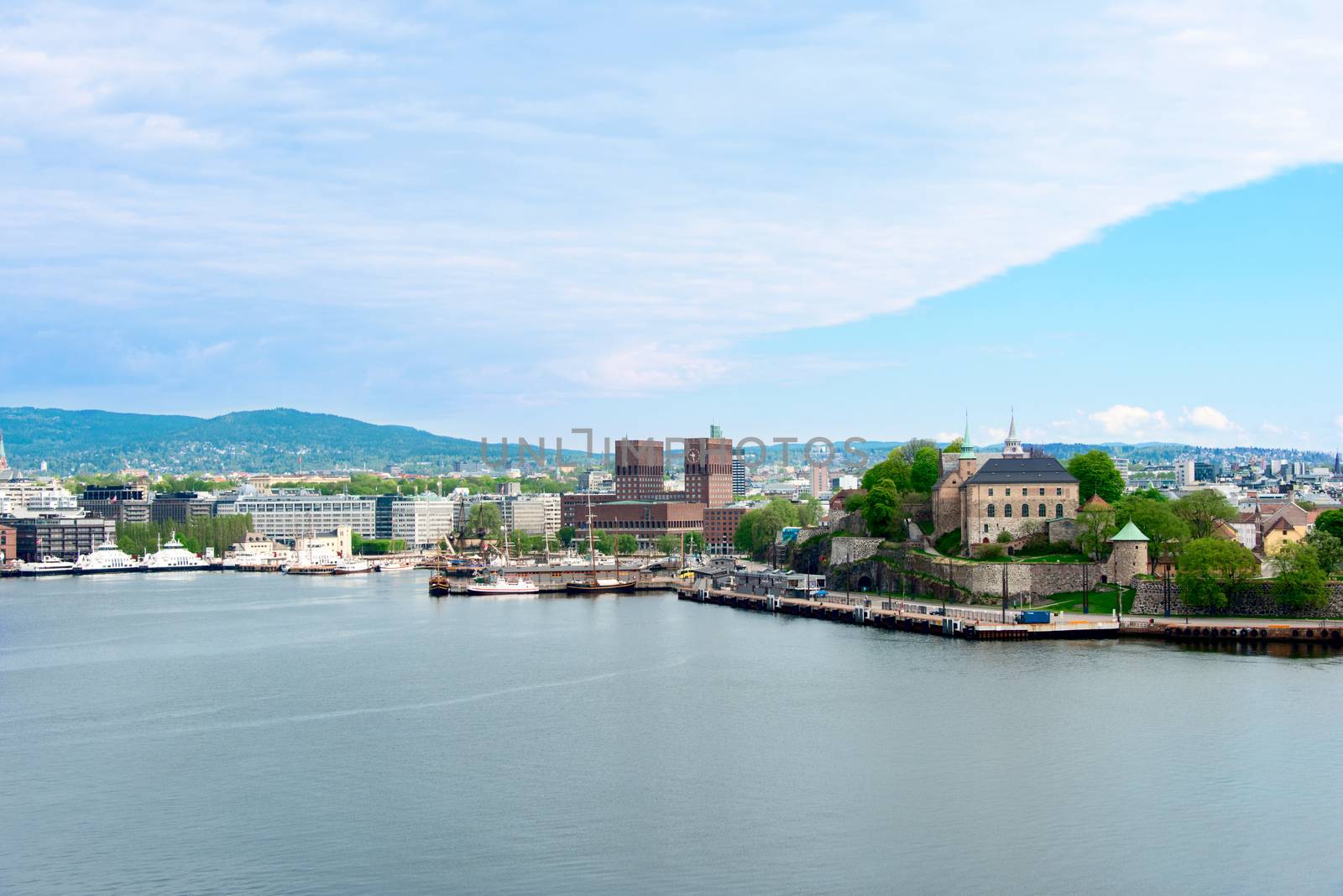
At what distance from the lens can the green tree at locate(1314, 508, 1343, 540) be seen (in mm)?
61781

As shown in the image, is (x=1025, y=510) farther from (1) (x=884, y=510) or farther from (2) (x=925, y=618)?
(1) (x=884, y=510)

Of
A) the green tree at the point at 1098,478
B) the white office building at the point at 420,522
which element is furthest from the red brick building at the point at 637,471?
the green tree at the point at 1098,478

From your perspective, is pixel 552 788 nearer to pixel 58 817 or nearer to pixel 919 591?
pixel 58 817

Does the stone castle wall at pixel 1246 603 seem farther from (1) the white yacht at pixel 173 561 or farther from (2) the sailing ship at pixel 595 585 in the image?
(1) the white yacht at pixel 173 561

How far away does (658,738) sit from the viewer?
3788 centimetres

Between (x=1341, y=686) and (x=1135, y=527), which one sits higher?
(x=1135, y=527)

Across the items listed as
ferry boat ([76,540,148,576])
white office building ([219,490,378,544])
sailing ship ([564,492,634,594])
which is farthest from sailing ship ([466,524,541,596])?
white office building ([219,490,378,544])

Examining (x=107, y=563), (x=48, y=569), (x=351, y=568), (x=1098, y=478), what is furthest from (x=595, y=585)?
(x=107, y=563)

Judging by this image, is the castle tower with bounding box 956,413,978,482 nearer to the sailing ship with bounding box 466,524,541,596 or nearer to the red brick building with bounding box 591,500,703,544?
the sailing ship with bounding box 466,524,541,596

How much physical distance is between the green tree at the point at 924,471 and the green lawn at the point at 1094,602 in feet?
53.8

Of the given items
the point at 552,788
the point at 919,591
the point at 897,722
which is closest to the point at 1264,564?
the point at 919,591

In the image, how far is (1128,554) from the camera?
6166 cm

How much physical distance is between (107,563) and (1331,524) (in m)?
107

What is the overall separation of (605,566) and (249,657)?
57.1 m
